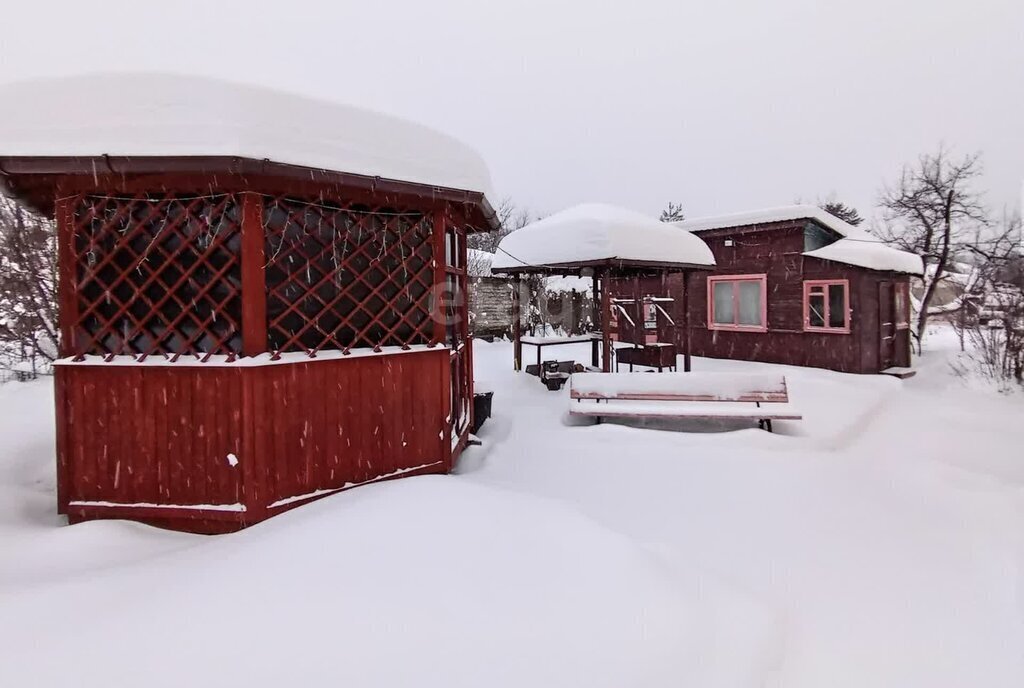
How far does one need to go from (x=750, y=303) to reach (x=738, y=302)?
0.73ft

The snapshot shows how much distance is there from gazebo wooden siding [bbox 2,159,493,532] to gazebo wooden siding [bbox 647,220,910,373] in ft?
24.2

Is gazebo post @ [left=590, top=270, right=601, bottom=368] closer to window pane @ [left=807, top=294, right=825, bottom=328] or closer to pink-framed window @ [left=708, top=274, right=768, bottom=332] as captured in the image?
pink-framed window @ [left=708, top=274, right=768, bottom=332]

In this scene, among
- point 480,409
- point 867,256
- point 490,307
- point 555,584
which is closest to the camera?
point 555,584

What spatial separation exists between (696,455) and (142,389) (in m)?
3.85

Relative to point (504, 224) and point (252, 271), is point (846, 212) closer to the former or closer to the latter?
point (504, 224)

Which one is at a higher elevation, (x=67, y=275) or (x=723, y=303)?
(x=723, y=303)

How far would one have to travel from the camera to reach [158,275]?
9.46ft

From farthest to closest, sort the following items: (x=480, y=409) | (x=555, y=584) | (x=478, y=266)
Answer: (x=478, y=266)
(x=480, y=409)
(x=555, y=584)

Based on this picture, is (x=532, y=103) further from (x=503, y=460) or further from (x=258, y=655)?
(x=258, y=655)

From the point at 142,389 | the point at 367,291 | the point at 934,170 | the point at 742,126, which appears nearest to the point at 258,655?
the point at 142,389

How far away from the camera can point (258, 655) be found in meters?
1.73

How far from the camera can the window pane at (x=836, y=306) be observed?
8.43 meters

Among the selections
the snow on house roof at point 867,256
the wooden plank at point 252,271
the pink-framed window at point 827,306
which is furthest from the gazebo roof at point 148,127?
the pink-framed window at point 827,306

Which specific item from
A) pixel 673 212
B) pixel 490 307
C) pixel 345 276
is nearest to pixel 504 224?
pixel 673 212
